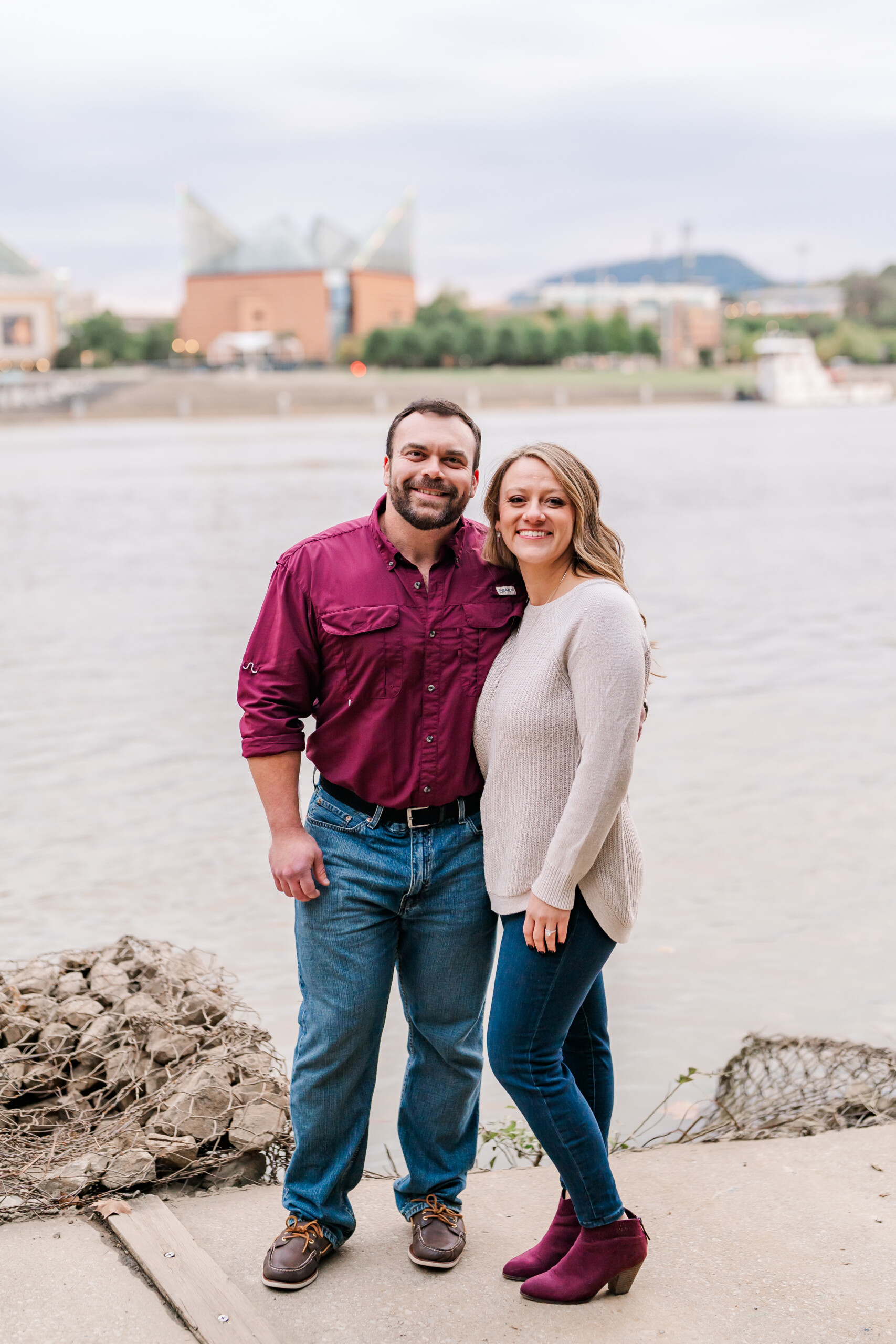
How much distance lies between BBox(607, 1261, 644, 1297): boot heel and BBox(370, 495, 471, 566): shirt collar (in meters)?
1.41

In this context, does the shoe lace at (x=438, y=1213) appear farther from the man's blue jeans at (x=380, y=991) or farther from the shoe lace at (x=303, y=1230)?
the shoe lace at (x=303, y=1230)

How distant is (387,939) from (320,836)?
9.8 inches

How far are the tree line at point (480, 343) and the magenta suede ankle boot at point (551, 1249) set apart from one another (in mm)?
100276

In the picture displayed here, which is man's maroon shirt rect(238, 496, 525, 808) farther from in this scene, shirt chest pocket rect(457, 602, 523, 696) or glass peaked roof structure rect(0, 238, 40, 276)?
glass peaked roof structure rect(0, 238, 40, 276)

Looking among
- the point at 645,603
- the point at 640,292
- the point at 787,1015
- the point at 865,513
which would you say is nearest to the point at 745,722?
the point at 787,1015

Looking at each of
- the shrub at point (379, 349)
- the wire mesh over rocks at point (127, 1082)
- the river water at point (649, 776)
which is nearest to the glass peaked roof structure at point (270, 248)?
the shrub at point (379, 349)

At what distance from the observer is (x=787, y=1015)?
15.9 feet

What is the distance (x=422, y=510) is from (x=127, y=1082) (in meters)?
1.91

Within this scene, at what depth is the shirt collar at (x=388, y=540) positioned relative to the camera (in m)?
2.80

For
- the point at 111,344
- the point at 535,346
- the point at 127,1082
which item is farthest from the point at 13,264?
the point at 127,1082

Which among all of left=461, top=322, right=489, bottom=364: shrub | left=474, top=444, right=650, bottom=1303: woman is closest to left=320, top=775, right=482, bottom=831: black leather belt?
left=474, top=444, right=650, bottom=1303: woman

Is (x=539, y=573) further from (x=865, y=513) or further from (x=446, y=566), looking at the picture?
(x=865, y=513)

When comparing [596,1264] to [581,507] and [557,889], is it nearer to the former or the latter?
[557,889]

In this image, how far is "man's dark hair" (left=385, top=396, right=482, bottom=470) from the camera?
2.76 metres
